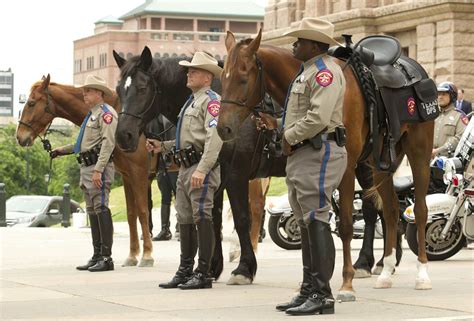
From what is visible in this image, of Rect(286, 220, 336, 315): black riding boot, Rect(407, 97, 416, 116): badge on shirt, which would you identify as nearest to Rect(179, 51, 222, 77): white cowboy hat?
Rect(407, 97, 416, 116): badge on shirt

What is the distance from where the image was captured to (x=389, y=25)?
34594mm

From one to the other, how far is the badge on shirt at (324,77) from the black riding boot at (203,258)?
2720 millimetres

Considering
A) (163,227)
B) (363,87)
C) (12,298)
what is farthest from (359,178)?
(163,227)

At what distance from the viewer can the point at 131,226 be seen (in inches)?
632

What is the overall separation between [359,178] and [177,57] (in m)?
2.34

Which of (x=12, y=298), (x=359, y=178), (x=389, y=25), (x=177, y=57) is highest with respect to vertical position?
(x=389, y=25)

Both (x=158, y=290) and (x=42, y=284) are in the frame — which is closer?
(x=158, y=290)

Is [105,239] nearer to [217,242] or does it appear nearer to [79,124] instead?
[79,124]

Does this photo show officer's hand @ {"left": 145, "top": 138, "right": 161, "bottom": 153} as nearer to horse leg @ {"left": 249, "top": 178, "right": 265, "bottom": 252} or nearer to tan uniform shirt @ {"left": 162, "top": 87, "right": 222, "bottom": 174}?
tan uniform shirt @ {"left": 162, "top": 87, "right": 222, "bottom": 174}

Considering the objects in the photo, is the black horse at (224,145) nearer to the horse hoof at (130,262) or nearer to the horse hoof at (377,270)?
the horse hoof at (377,270)

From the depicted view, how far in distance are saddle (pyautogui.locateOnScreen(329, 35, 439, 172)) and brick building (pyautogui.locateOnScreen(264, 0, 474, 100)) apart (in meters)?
18.5

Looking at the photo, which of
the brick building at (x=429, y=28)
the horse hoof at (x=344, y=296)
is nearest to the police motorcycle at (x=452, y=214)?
the horse hoof at (x=344, y=296)

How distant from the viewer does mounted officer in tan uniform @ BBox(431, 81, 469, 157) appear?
60.9ft

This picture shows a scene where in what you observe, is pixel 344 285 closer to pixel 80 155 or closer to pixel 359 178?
pixel 359 178
